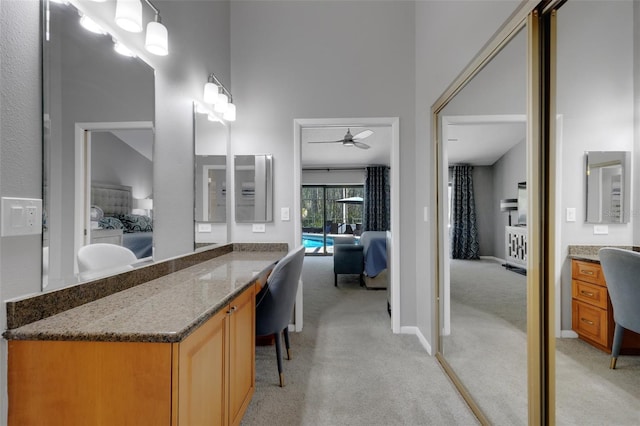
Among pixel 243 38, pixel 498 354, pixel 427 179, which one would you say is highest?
pixel 243 38

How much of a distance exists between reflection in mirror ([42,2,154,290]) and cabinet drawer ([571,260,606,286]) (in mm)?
1730

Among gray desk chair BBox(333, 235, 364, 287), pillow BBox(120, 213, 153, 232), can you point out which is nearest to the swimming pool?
gray desk chair BBox(333, 235, 364, 287)

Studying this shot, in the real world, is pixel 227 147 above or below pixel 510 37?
below

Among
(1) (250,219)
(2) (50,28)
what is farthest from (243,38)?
(2) (50,28)

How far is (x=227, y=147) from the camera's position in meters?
2.72

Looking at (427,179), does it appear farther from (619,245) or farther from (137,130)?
(137,130)

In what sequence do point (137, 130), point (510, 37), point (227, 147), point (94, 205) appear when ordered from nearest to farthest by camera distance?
point (94, 205), point (510, 37), point (137, 130), point (227, 147)

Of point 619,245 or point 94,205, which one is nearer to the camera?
point 619,245

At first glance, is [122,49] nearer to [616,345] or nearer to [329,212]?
[616,345]

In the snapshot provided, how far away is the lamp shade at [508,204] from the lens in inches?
53.2

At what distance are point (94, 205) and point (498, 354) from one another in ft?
6.54

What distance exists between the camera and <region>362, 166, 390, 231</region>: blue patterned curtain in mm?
7531

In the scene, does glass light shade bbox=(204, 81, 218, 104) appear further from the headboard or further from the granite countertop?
the granite countertop

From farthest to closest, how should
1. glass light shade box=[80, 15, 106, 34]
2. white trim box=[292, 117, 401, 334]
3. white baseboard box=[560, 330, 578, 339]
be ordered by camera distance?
1. white trim box=[292, 117, 401, 334]
2. glass light shade box=[80, 15, 106, 34]
3. white baseboard box=[560, 330, 578, 339]
